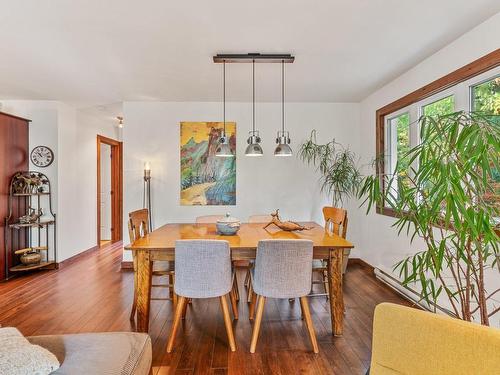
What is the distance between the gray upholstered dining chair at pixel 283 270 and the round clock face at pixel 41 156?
12.5ft

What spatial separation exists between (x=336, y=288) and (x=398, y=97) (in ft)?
8.13

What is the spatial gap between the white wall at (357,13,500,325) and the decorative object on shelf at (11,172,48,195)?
15.6 ft

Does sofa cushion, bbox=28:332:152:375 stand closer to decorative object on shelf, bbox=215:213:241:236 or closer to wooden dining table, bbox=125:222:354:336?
wooden dining table, bbox=125:222:354:336

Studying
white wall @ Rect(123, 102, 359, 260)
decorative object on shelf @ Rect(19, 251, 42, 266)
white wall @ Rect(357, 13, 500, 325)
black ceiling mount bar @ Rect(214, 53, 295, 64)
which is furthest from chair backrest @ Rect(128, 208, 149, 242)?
white wall @ Rect(357, 13, 500, 325)

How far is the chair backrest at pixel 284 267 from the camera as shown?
6.82ft

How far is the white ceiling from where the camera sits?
2062 millimetres

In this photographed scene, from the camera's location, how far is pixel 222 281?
2145mm

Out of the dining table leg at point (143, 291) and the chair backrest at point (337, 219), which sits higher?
the chair backrest at point (337, 219)

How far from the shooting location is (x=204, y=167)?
14.6 feet

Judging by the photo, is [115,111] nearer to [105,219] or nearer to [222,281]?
[105,219]

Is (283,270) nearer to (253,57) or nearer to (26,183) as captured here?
(253,57)

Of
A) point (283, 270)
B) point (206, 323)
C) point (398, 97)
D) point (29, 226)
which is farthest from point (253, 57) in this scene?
point (29, 226)

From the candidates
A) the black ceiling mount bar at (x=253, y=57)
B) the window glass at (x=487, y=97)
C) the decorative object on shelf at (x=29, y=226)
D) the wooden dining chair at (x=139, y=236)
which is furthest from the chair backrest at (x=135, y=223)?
the window glass at (x=487, y=97)

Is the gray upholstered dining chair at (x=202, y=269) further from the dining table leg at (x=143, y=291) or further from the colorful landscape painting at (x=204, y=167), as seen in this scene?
the colorful landscape painting at (x=204, y=167)
